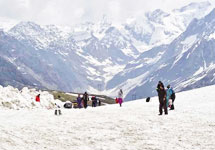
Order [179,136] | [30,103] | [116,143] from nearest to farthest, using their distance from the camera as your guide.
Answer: [116,143]
[179,136]
[30,103]

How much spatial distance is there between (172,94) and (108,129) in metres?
16.0

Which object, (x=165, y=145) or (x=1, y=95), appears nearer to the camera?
(x=165, y=145)

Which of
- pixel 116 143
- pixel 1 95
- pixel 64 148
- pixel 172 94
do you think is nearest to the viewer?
pixel 64 148

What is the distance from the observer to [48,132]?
21.7 meters

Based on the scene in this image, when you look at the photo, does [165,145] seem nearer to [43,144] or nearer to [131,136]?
[131,136]

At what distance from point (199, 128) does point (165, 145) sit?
5.38 metres

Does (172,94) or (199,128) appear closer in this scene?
(199,128)

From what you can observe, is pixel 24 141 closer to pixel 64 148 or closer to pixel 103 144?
pixel 64 148

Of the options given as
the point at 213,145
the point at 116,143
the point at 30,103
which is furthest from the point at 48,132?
the point at 30,103

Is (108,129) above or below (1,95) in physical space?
below

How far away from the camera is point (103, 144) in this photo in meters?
19.1

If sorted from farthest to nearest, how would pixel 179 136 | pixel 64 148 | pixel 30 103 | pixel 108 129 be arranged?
1. pixel 30 103
2. pixel 108 129
3. pixel 179 136
4. pixel 64 148

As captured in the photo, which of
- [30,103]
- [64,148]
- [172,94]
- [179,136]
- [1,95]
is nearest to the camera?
[64,148]

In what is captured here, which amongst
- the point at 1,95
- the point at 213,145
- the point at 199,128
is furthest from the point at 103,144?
the point at 1,95
